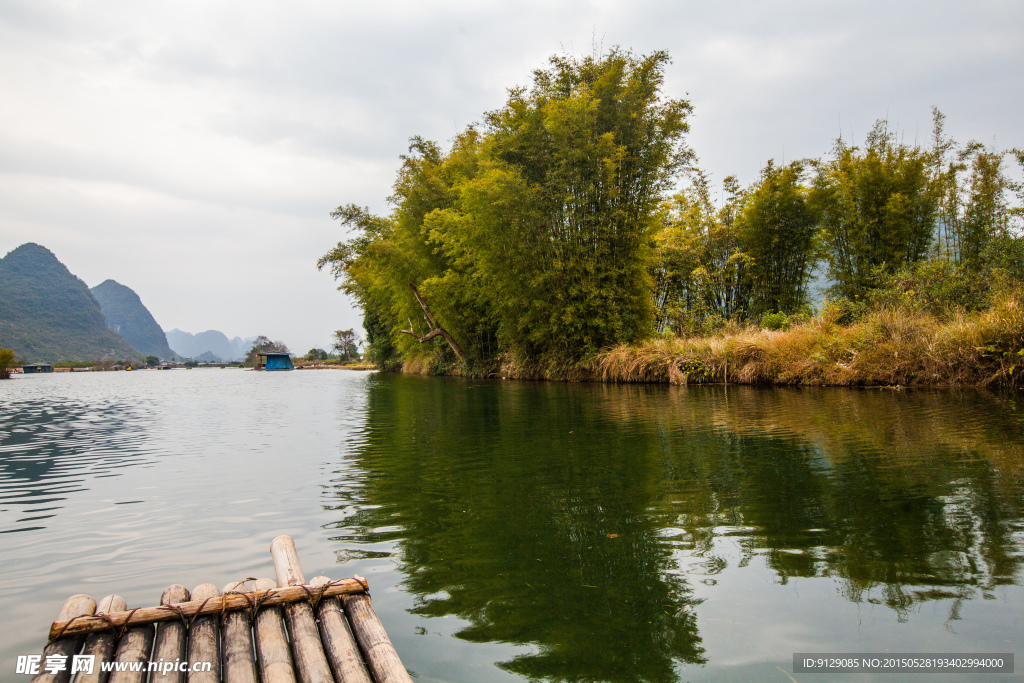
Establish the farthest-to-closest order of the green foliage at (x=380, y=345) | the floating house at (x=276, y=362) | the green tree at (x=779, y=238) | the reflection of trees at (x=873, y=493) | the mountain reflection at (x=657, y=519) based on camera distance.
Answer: the floating house at (x=276, y=362)
the green foliage at (x=380, y=345)
the green tree at (x=779, y=238)
the reflection of trees at (x=873, y=493)
the mountain reflection at (x=657, y=519)

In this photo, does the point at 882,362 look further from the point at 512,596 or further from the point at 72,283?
the point at 72,283

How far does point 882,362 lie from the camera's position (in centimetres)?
1123

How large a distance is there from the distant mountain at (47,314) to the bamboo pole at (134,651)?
95.2 m

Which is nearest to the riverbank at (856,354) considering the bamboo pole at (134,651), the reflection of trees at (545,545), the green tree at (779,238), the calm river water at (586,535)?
the calm river water at (586,535)

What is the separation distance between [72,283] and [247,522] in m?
153

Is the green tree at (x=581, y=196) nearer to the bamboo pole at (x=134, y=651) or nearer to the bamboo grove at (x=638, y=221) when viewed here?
the bamboo grove at (x=638, y=221)

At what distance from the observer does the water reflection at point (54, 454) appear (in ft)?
13.3

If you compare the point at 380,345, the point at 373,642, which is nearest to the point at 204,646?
the point at 373,642

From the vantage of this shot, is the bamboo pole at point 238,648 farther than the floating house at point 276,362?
No

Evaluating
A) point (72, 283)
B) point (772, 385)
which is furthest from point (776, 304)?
point (72, 283)

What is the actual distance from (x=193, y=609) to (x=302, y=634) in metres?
0.47

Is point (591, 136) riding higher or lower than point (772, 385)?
higher

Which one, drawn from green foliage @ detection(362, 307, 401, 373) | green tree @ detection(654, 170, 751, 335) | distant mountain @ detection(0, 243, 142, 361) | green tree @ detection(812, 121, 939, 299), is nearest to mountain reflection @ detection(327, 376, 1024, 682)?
green tree @ detection(812, 121, 939, 299)

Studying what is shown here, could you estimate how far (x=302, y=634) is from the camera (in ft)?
6.02
